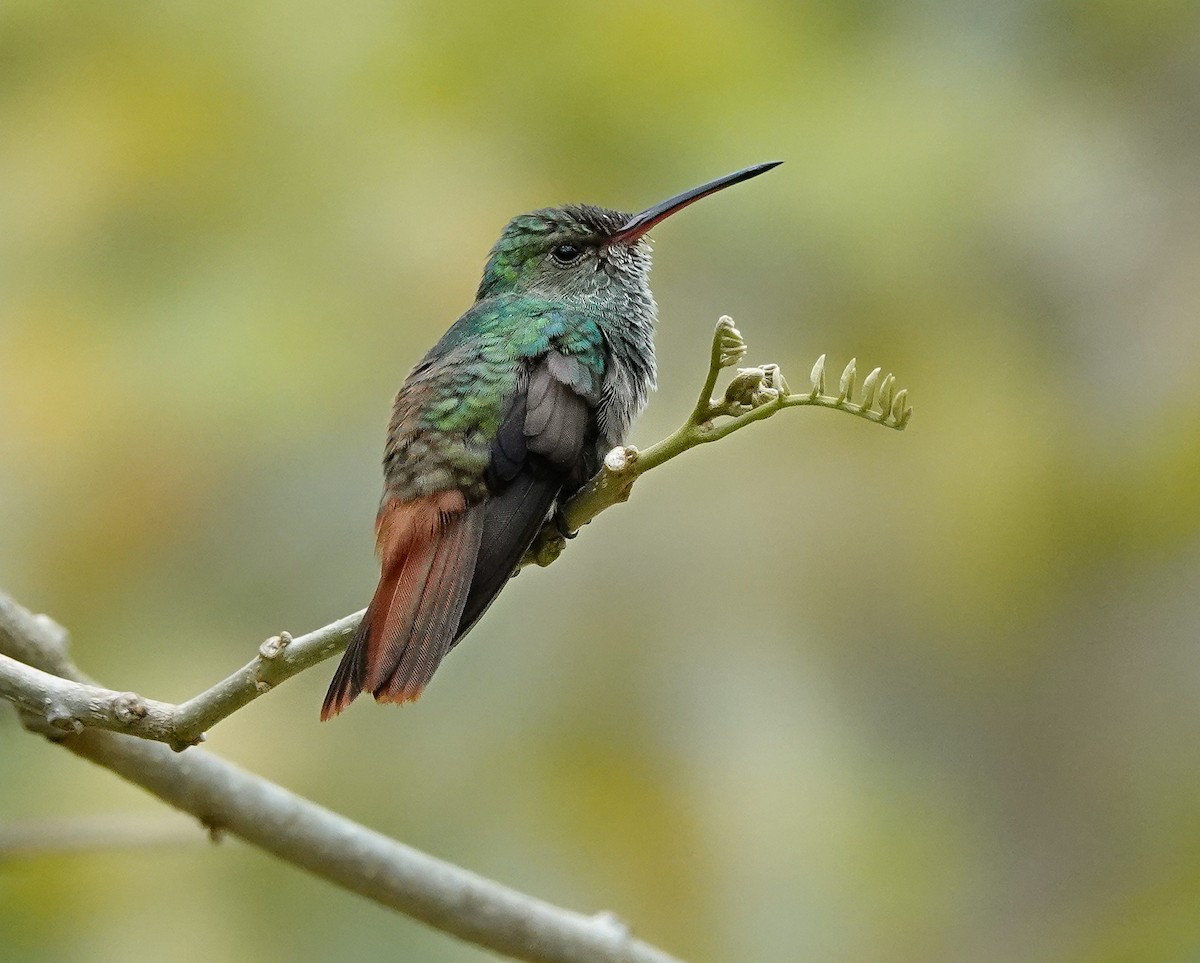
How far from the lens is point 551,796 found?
4359mm

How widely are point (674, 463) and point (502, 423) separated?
2150mm

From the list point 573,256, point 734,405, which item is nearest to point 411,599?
point 734,405

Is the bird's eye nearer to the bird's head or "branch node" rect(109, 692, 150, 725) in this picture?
the bird's head

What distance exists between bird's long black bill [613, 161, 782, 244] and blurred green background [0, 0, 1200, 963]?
114 centimetres

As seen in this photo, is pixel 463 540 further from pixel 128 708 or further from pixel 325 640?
pixel 128 708

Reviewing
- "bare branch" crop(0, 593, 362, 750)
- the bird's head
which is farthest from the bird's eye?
"bare branch" crop(0, 593, 362, 750)

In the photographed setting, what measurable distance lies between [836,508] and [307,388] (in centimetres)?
214

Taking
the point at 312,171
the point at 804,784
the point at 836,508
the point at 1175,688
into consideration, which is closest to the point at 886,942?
the point at 804,784

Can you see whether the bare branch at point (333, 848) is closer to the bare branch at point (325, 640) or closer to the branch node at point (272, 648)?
the bare branch at point (325, 640)

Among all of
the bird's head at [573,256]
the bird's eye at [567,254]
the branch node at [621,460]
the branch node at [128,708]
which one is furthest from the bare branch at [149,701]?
the bird's eye at [567,254]

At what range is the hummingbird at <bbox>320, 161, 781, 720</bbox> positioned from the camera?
2.68 meters

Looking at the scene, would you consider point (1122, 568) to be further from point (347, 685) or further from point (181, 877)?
point (347, 685)

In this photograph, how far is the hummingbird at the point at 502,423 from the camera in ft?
8.78

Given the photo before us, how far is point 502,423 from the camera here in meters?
3.17
